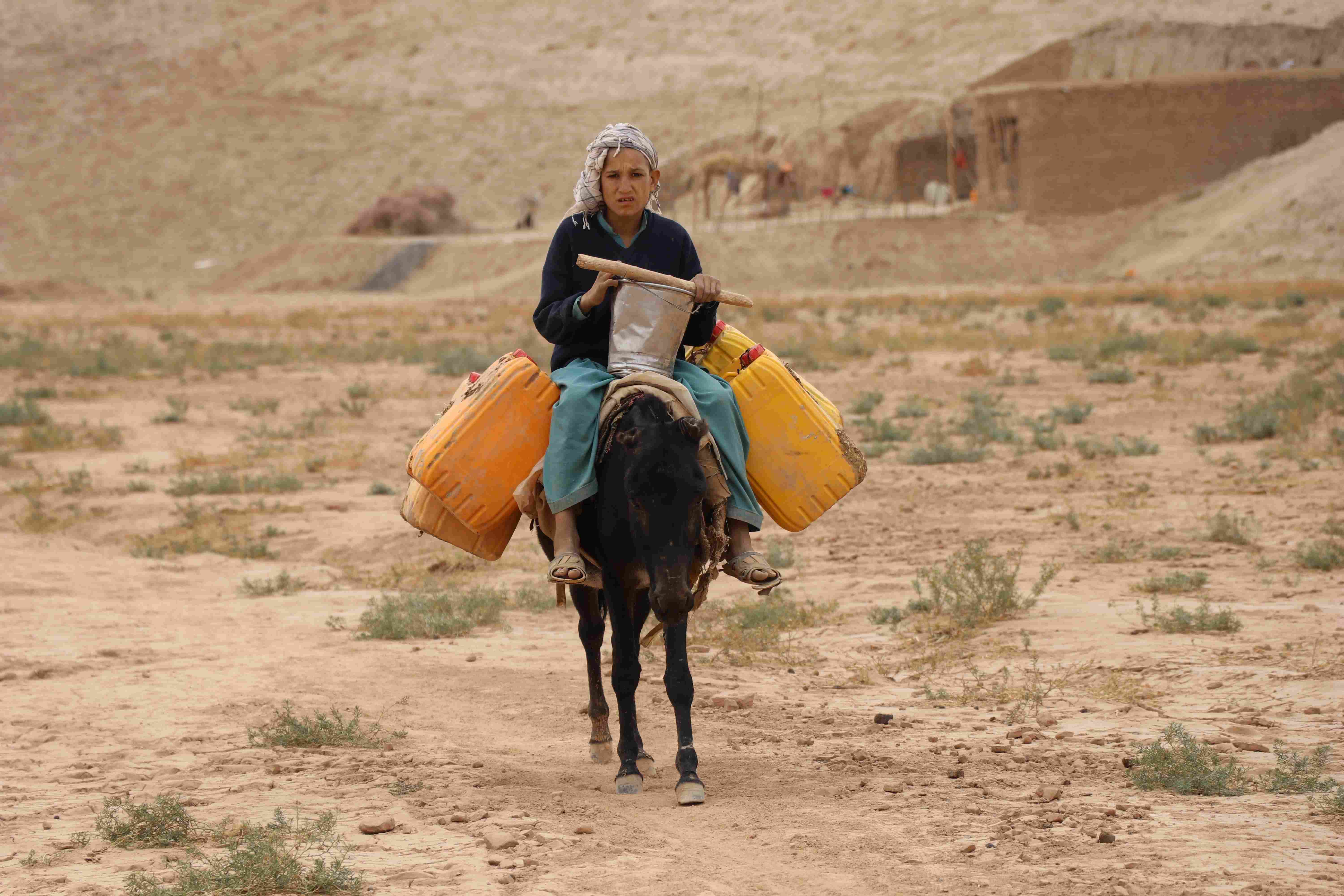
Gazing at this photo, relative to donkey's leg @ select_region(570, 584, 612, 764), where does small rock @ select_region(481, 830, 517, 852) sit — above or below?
below

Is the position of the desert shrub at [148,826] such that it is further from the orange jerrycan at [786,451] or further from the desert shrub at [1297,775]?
the desert shrub at [1297,775]

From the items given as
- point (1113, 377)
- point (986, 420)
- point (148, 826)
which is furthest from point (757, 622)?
point (1113, 377)

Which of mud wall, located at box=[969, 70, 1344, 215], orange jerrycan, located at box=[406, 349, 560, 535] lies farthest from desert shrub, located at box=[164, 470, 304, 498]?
mud wall, located at box=[969, 70, 1344, 215]

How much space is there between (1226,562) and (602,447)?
5403mm

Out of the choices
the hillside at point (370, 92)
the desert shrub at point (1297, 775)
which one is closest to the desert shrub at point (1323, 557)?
the desert shrub at point (1297, 775)

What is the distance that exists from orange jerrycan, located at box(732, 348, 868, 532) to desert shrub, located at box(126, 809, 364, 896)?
2.07m

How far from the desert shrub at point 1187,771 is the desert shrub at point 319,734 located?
3074 mm

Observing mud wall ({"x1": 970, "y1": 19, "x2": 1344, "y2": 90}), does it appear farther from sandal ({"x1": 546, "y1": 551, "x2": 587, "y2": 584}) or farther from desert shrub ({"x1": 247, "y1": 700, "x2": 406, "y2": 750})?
sandal ({"x1": 546, "y1": 551, "x2": 587, "y2": 584})

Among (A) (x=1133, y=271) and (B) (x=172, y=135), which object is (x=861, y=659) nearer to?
(A) (x=1133, y=271)

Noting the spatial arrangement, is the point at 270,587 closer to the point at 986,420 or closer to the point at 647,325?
the point at 647,325

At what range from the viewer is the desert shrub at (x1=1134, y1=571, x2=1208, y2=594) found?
797 cm

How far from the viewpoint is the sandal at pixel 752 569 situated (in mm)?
4926

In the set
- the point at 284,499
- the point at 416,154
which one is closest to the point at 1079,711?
the point at 284,499

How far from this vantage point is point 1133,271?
3641 cm
